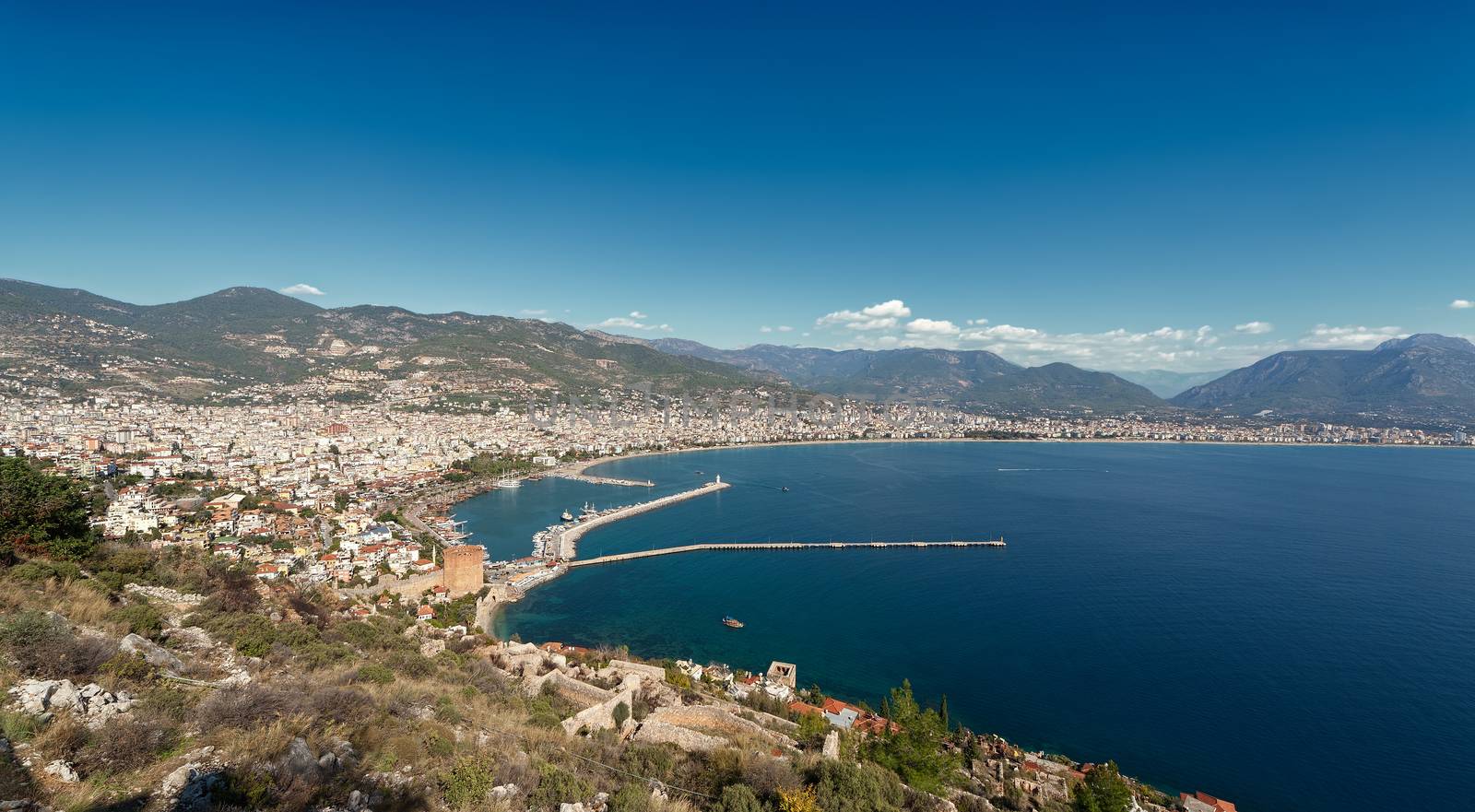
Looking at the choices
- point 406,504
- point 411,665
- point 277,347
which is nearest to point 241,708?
point 411,665

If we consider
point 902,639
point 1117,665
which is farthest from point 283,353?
point 1117,665

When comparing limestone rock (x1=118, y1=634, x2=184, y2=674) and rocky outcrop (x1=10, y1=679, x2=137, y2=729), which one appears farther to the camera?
limestone rock (x1=118, y1=634, x2=184, y2=674)

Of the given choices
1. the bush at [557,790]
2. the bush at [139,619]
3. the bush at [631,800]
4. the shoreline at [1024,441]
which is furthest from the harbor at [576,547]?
the shoreline at [1024,441]

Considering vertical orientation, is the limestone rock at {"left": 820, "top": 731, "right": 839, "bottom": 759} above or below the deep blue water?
above

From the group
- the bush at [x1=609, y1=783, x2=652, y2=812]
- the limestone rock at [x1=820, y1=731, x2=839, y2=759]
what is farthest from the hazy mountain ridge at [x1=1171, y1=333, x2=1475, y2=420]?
the bush at [x1=609, y1=783, x2=652, y2=812]

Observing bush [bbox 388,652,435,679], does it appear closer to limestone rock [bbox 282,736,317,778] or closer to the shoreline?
limestone rock [bbox 282,736,317,778]

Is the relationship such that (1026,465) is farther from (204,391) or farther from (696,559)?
(204,391)

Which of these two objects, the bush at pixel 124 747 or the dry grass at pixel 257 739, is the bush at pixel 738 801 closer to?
the dry grass at pixel 257 739
